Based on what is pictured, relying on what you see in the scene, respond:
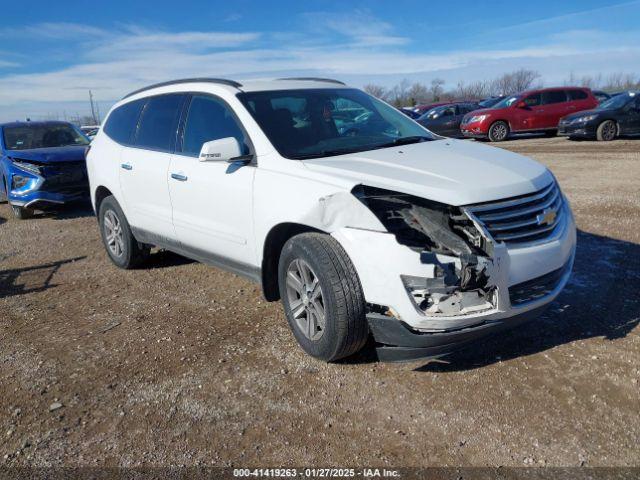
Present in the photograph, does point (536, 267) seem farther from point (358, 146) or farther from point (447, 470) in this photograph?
point (358, 146)

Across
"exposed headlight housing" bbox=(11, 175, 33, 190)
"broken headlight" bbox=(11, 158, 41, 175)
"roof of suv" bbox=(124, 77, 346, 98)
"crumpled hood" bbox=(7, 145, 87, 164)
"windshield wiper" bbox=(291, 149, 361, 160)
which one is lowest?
"exposed headlight housing" bbox=(11, 175, 33, 190)

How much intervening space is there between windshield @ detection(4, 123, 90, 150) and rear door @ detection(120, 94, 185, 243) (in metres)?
5.48

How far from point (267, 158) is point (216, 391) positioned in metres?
1.61

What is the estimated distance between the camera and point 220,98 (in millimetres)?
4391

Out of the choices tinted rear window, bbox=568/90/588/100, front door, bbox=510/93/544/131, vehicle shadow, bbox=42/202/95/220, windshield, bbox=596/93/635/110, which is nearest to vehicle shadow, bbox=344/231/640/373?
vehicle shadow, bbox=42/202/95/220

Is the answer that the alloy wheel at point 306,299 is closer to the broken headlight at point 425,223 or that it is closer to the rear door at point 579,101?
the broken headlight at point 425,223

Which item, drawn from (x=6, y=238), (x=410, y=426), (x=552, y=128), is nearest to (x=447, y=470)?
(x=410, y=426)

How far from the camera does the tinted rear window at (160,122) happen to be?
488cm

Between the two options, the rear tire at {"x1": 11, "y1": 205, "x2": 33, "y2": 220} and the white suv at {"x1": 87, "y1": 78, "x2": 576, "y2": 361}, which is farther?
the rear tire at {"x1": 11, "y1": 205, "x2": 33, "y2": 220}

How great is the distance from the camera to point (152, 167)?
5.00 metres

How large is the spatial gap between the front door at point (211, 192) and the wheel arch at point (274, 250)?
15 centimetres

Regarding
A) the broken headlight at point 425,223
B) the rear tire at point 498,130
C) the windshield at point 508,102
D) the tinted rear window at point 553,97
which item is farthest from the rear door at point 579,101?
the broken headlight at point 425,223

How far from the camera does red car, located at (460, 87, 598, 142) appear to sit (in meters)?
19.0

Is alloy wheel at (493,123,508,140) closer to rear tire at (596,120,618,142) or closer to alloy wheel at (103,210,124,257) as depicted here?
rear tire at (596,120,618,142)
